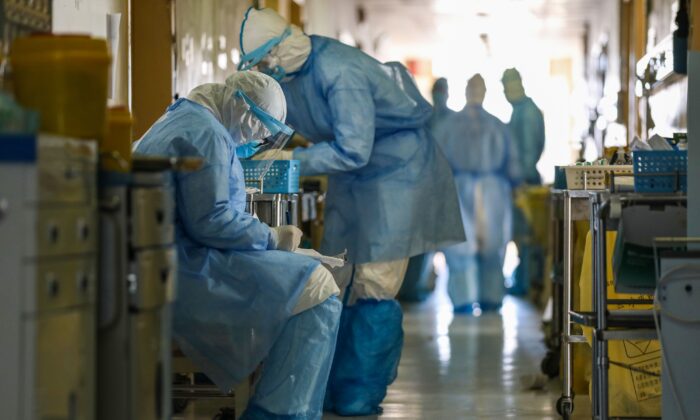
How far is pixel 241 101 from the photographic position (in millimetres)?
3717

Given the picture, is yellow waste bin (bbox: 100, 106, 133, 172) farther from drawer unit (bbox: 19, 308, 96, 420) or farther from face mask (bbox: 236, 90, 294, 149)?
face mask (bbox: 236, 90, 294, 149)

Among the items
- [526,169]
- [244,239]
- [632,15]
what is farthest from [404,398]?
[632,15]

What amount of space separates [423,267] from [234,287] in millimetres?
5793

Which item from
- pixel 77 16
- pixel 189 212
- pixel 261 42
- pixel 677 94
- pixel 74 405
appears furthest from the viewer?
pixel 677 94

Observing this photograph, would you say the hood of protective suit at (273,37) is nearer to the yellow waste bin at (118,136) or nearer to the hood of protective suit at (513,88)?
the yellow waste bin at (118,136)

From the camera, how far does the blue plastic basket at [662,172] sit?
3.43 meters

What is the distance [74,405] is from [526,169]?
23.9 feet

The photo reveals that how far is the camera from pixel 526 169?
9297 millimetres

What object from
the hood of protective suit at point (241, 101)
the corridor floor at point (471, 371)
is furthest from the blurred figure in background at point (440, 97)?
the hood of protective suit at point (241, 101)

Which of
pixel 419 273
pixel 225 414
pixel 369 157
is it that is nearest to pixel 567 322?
pixel 369 157

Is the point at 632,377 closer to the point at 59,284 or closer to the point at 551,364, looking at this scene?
the point at 551,364

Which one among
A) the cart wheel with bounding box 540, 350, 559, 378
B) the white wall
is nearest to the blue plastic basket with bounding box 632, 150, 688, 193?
the white wall

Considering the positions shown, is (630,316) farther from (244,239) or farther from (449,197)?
(449,197)

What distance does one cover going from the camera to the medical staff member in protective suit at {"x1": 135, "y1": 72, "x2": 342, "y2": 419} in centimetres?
338
